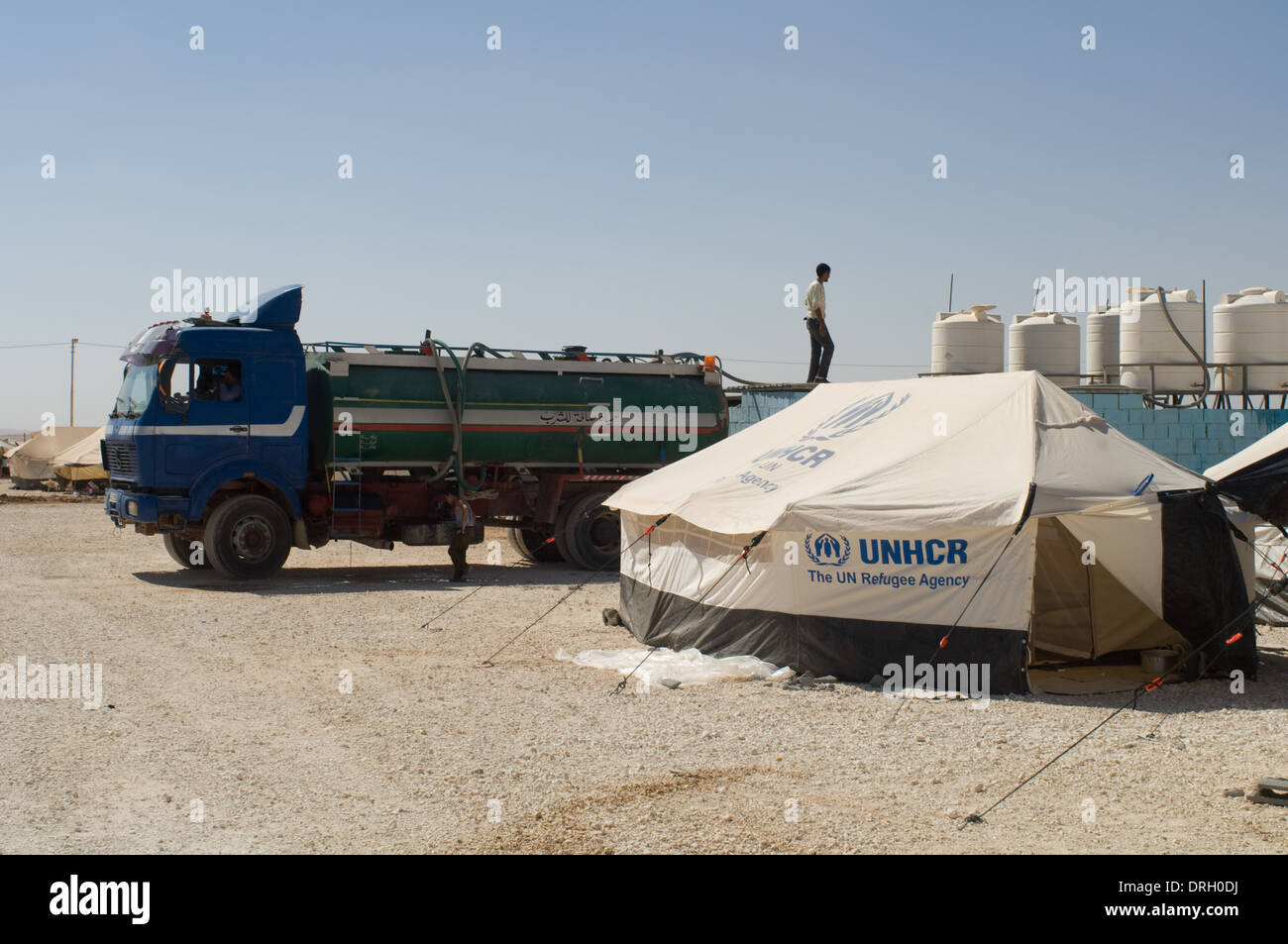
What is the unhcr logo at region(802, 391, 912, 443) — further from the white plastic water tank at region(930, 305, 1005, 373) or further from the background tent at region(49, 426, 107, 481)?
the background tent at region(49, 426, 107, 481)

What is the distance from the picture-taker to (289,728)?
888cm

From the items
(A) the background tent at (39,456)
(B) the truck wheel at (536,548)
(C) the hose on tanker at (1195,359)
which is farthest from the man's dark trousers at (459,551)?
(A) the background tent at (39,456)

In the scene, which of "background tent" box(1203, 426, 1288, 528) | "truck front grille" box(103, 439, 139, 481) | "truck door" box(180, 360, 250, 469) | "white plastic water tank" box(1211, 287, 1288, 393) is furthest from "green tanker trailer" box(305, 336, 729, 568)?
"background tent" box(1203, 426, 1288, 528)

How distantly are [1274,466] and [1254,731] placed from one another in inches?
98.4

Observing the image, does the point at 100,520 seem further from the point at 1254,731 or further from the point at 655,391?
the point at 1254,731

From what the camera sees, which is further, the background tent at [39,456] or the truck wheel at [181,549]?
the background tent at [39,456]

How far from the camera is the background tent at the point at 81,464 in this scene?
132 feet

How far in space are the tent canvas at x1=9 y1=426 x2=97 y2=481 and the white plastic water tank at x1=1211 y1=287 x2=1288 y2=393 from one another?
37213mm

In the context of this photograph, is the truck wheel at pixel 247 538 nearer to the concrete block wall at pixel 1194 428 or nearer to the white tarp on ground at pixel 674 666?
the white tarp on ground at pixel 674 666

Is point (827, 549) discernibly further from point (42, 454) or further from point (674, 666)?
point (42, 454)

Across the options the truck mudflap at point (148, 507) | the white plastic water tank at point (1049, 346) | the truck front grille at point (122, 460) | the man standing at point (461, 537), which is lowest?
the man standing at point (461, 537)
